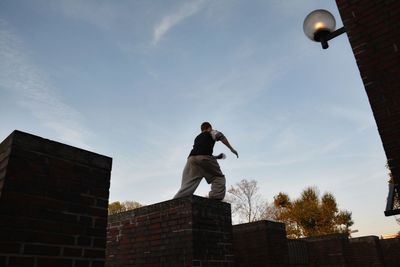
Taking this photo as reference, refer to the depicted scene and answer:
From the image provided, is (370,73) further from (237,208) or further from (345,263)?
(237,208)

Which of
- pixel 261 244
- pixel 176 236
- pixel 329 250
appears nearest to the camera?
pixel 176 236

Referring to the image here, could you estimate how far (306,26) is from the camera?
4.14 m

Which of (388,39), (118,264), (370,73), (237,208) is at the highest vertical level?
(237,208)

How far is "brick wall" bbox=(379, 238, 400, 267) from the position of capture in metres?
16.1

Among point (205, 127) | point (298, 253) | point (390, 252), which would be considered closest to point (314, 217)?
point (390, 252)

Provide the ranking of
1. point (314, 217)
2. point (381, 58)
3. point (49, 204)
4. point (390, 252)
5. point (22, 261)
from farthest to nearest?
point (314, 217), point (390, 252), point (381, 58), point (49, 204), point (22, 261)

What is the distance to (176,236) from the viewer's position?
188 inches

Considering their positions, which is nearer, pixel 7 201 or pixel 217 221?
pixel 7 201

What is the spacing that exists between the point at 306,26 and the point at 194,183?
2.91m

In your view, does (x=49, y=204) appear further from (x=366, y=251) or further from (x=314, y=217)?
(x=314, y=217)

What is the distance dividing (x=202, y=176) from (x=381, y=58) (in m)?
3.21

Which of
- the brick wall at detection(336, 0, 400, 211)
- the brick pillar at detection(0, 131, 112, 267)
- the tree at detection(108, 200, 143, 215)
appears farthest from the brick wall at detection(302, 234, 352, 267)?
the tree at detection(108, 200, 143, 215)

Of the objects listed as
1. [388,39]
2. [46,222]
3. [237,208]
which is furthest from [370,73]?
[237,208]

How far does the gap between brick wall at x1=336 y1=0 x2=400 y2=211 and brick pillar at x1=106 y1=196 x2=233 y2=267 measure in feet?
8.70
